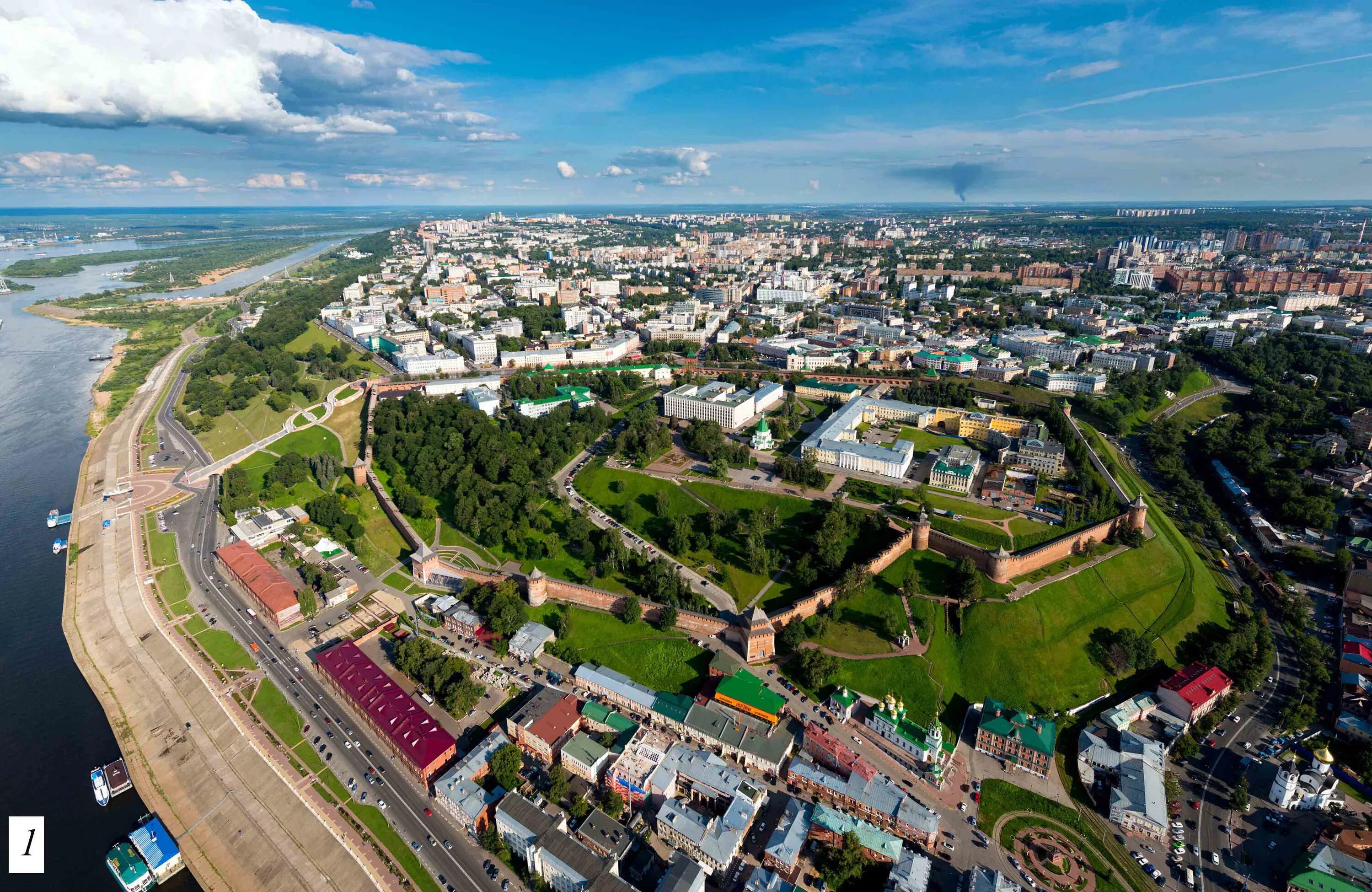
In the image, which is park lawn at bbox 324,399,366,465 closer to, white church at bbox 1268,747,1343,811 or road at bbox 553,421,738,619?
road at bbox 553,421,738,619

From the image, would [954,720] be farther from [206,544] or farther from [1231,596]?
[206,544]

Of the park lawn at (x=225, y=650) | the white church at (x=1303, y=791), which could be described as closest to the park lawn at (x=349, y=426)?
the park lawn at (x=225, y=650)

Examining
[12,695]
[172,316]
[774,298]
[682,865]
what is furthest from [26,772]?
[172,316]

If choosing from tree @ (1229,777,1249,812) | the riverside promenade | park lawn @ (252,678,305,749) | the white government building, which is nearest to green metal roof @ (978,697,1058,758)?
tree @ (1229,777,1249,812)

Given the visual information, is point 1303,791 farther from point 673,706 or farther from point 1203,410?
point 1203,410

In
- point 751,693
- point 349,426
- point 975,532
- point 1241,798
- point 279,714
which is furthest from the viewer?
point 349,426

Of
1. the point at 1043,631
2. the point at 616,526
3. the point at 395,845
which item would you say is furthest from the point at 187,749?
the point at 1043,631
